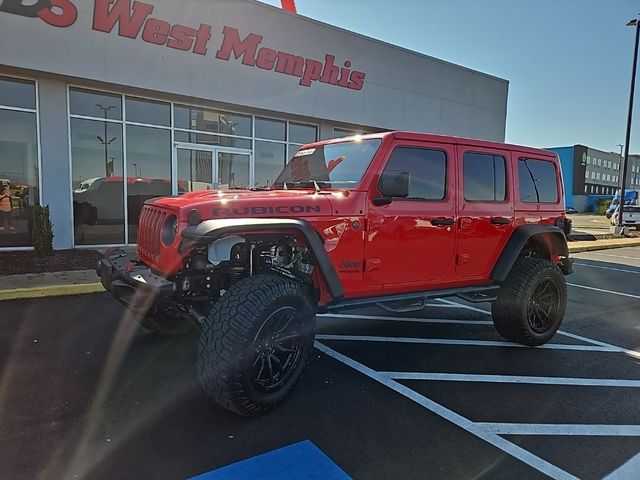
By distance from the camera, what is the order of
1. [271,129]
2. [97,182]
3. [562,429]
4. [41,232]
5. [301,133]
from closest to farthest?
[562,429] < [41,232] < [97,182] < [271,129] < [301,133]

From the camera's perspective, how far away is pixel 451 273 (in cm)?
426

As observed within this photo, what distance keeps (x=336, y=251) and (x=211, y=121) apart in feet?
30.5

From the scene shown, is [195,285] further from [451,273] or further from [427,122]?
[427,122]

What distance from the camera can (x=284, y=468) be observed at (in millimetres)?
2506

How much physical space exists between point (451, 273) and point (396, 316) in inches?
67.8

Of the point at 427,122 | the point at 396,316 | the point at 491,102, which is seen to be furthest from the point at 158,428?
the point at 491,102

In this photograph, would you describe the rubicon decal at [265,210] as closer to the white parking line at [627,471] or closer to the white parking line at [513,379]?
the white parking line at [513,379]

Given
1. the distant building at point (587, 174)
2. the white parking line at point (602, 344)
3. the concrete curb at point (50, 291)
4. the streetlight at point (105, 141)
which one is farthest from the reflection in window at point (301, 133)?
the distant building at point (587, 174)

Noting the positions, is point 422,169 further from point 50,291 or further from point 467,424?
point 50,291

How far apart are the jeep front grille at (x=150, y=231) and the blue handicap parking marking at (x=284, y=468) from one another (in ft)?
5.54

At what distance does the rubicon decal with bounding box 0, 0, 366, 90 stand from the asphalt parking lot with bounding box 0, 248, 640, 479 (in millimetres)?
6577

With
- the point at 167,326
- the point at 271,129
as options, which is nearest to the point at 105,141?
the point at 271,129

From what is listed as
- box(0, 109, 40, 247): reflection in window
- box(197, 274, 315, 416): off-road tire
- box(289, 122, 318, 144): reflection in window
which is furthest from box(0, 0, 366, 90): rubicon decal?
box(197, 274, 315, 416): off-road tire

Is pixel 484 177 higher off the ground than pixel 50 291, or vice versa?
pixel 484 177
